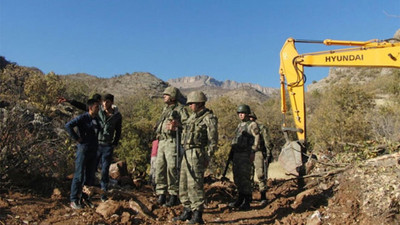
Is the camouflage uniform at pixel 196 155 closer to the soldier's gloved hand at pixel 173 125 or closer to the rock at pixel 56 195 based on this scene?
the soldier's gloved hand at pixel 173 125

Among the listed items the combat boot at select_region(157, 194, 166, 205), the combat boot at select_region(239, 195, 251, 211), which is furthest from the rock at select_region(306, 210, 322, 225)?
the combat boot at select_region(157, 194, 166, 205)

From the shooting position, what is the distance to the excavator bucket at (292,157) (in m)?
7.21

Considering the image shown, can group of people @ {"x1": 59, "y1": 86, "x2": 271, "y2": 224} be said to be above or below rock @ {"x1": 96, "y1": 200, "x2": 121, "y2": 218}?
above

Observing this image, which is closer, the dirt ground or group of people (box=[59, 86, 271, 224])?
the dirt ground

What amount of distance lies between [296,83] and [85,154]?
4997 millimetres

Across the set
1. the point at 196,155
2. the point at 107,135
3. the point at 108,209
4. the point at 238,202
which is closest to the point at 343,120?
the point at 238,202

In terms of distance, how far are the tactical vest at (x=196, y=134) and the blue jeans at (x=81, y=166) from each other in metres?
1.50

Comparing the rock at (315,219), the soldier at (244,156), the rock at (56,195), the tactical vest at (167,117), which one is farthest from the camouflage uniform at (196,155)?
the rock at (56,195)

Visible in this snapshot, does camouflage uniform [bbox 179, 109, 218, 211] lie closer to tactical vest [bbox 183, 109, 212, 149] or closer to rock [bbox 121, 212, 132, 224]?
tactical vest [bbox 183, 109, 212, 149]

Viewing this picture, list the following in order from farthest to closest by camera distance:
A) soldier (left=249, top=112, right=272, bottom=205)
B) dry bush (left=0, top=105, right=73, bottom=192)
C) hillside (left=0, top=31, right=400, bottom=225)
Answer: soldier (left=249, top=112, right=272, bottom=205) → dry bush (left=0, top=105, right=73, bottom=192) → hillside (left=0, top=31, right=400, bottom=225)

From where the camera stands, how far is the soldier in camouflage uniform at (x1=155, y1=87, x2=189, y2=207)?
214 inches

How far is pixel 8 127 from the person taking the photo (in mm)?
5594

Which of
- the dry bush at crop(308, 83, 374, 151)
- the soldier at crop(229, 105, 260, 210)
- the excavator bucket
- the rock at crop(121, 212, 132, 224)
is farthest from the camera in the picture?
the dry bush at crop(308, 83, 374, 151)

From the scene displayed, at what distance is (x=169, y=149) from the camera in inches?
216
